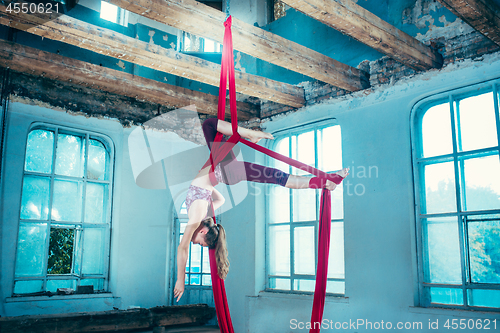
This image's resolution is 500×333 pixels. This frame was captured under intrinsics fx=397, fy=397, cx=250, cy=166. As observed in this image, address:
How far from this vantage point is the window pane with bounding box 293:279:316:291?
215 inches

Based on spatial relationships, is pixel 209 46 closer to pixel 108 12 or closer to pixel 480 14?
pixel 108 12

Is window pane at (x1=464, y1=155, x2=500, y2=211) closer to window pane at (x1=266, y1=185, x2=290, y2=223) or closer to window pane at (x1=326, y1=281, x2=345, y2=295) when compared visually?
window pane at (x1=326, y1=281, x2=345, y2=295)

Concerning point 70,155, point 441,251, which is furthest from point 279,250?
point 70,155

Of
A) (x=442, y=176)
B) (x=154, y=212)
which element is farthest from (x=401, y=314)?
(x=154, y=212)

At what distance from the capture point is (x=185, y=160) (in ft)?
21.6

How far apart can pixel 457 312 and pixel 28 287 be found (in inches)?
194

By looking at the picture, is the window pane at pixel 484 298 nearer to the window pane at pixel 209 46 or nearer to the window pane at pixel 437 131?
the window pane at pixel 437 131

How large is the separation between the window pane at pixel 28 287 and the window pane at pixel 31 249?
0.10 m

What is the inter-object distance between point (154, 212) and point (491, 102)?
4.66 meters

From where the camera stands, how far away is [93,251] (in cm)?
555

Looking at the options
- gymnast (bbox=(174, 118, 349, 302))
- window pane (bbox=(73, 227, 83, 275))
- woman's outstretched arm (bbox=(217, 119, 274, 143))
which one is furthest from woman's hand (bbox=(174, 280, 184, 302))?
window pane (bbox=(73, 227, 83, 275))

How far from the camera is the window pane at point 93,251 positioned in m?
5.45

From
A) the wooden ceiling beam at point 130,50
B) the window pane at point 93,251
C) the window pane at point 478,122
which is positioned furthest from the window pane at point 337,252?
the window pane at point 93,251

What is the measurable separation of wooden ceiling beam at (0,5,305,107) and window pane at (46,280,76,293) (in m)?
3.04
